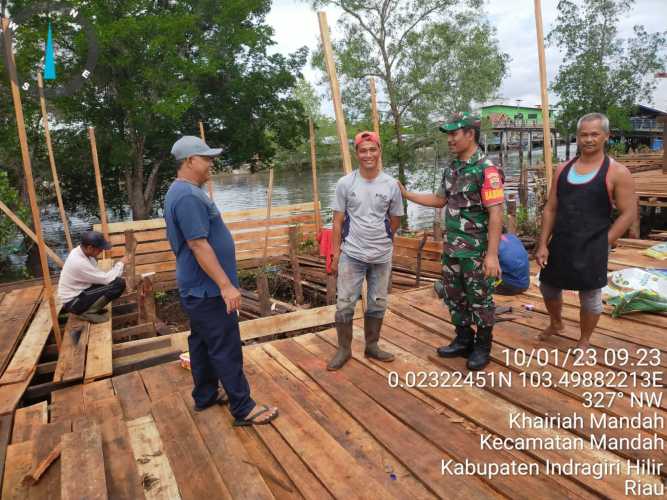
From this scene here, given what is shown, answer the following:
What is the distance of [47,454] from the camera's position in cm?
249

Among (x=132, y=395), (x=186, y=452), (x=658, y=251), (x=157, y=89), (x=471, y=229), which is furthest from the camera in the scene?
(x=157, y=89)

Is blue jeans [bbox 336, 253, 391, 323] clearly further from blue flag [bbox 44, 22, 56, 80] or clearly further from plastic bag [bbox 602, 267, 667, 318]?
blue flag [bbox 44, 22, 56, 80]

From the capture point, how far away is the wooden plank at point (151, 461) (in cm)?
225

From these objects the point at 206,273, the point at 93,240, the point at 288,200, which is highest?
the point at 93,240

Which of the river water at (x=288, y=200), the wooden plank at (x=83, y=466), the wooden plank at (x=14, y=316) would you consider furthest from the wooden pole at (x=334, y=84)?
the river water at (x=288, y=200)

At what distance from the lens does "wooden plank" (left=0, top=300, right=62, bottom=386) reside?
3838 mm

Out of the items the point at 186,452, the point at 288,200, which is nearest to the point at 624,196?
the point at 186,452

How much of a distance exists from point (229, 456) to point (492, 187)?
231cm

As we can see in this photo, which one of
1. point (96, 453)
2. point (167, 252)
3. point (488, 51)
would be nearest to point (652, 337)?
point (96, 453)

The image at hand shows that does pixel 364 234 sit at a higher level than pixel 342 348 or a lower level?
higher

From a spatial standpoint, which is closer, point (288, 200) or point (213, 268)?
point (213, 268)

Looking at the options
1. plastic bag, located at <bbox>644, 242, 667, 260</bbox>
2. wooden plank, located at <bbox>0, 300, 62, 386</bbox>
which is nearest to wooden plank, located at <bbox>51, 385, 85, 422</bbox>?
wooden plank, located at <bbox>0, 300, 62, 386</bbox>

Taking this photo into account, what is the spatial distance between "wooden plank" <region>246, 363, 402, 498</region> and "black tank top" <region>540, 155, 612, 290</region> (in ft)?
6.85

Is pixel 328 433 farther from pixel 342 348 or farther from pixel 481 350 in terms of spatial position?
pixel 481 350
